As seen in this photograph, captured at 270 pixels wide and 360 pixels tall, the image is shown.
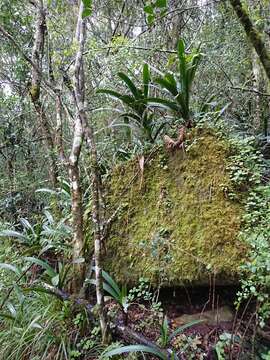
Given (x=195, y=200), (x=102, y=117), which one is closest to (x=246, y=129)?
(x=195, y=200)

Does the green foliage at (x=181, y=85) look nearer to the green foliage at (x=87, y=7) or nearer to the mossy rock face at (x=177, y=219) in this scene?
the mossy rock face at (x=177, y=219)

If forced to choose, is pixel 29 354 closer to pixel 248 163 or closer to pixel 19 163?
pixel 248 163

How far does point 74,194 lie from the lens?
232cm

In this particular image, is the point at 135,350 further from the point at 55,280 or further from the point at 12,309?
the point at 12,309

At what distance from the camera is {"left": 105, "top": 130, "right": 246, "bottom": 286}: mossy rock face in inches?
78.2

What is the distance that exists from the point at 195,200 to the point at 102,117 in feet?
8.79

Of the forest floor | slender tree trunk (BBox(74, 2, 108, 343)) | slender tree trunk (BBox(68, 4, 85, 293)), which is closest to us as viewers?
the forest floor

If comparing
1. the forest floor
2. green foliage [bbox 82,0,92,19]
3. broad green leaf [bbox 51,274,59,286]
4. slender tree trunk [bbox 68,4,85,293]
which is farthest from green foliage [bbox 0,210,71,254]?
green foliage [bbox 82,0,92,19]

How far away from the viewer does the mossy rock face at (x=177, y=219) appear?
1986 millimetres

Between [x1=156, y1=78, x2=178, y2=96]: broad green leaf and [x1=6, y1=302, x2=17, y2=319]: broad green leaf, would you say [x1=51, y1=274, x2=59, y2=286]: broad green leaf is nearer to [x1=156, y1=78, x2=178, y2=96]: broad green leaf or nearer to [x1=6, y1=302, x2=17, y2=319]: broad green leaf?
[x1=6, y1=302, x2=17, y2=319]: broad green leaf

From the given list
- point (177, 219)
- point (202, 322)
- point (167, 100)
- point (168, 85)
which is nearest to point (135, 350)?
point (202, 322)

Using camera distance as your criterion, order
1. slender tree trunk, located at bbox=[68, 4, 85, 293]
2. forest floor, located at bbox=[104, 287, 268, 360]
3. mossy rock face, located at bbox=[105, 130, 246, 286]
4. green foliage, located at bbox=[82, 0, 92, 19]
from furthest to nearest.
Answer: slender tree trunk, located at bbox=[68, 4, 85, 293]
mossy rock face, located at bbox=[105, 130, 246, 286]
forest floor, located at bbox=[104, 287, 268, 360]
green foliage, located at bbox=[82, 0, 92, 19]

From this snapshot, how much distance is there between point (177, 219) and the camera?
225 centimetres

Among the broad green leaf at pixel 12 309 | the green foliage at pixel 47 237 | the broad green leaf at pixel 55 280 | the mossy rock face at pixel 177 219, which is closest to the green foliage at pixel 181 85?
the mossy rock face at pixel 177 219
